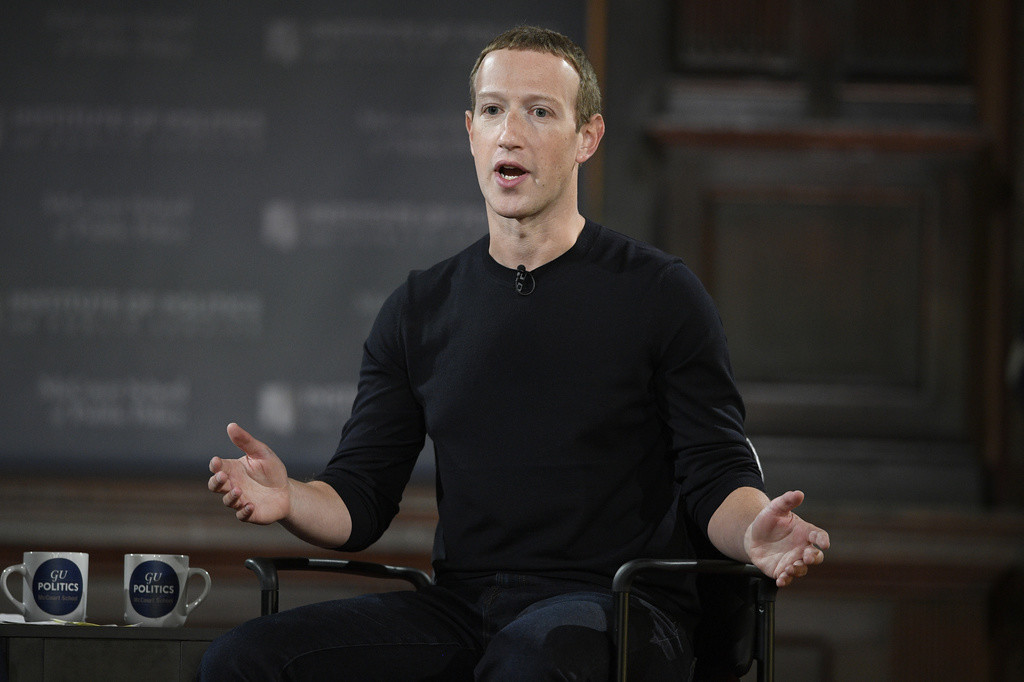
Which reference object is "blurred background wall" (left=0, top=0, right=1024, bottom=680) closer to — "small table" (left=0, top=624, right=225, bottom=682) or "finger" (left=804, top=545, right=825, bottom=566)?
"small table" (left=0, top=624, right=225, bottom=682)

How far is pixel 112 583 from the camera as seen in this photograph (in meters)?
3.14

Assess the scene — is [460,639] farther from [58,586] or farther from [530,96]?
[530,96]

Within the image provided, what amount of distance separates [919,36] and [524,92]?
6.60 ft

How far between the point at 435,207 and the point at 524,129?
1.59m

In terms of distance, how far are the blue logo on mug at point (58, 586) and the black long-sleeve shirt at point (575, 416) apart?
423 mm

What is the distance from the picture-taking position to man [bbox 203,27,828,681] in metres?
1.56

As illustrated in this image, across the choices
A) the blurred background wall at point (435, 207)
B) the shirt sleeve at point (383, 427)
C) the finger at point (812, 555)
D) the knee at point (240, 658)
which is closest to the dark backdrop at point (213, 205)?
the blurred background wall at point (435, 207)

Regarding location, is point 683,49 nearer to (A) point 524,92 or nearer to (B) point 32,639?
(A) point 524,92

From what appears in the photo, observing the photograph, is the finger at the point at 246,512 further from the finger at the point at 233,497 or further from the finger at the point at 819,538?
the finger at the point at 819,538

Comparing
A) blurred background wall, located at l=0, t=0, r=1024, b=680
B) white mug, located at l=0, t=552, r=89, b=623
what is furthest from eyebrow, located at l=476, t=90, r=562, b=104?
blurred background wall, located at l=0, t=0, r=1024, b=680

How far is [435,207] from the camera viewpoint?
3.30 meters

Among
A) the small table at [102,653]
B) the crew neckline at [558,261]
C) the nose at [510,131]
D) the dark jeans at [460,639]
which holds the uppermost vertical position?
the nose at [510,131]

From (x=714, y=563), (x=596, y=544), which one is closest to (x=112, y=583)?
(x=596, y=544)

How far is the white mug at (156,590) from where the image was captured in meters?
1.77
